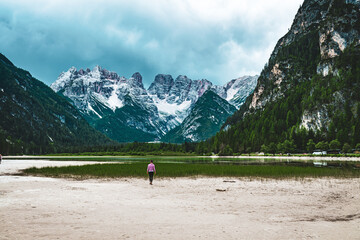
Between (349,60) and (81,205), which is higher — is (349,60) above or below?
above

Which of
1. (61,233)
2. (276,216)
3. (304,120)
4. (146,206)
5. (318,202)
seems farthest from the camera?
(304,120)

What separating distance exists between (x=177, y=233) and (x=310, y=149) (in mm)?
158682

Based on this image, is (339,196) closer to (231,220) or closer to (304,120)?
(231,220)

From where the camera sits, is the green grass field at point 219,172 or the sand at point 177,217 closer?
Answer: the sand at point 177,217

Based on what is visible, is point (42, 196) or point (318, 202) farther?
point (42, 196)

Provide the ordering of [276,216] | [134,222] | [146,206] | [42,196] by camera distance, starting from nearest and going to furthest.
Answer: [134,222]
[276,216]
[146,206]
[42,196]

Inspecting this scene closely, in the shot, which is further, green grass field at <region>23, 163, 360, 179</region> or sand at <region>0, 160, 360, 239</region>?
green grass field at <region>23, 163, 360, 179</region>

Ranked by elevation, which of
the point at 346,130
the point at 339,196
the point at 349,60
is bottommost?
the point at 339,196

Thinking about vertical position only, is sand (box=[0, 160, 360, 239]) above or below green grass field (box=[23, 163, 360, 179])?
above

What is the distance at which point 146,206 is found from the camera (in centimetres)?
2005

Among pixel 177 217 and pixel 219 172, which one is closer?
pixel 177 217

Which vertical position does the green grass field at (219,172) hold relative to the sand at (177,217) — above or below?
below

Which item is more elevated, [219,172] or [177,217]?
[177,217]

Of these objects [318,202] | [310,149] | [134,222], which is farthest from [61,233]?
[310,149]
